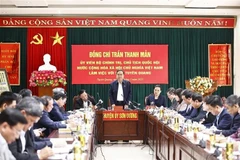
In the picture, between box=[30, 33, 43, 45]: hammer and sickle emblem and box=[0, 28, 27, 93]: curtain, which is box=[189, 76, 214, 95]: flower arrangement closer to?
box=[30, 33, 43, 45]: hammer and sickle emblem

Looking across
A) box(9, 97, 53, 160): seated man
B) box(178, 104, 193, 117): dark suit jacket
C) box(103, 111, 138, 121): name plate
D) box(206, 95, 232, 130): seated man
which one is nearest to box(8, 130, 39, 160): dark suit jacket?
box(9, 97, 53, 160): seated man

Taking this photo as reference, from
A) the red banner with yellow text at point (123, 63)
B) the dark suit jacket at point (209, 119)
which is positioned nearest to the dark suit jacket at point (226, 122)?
the dark suit jacket at point (209, 119)

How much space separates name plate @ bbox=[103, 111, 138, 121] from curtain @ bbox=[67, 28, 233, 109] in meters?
3.04

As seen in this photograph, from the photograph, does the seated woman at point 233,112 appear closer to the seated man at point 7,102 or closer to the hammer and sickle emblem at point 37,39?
the seated man at point 7,102

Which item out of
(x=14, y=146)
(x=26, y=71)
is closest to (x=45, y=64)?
(x=26, y=71)

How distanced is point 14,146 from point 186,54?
823cm

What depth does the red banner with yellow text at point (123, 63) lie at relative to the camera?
33.5ft

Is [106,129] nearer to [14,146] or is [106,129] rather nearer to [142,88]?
[142,88]

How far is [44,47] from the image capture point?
33.5ft

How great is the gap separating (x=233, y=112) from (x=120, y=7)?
580cm

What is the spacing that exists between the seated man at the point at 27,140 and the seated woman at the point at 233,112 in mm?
2092

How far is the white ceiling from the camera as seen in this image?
9.16 m

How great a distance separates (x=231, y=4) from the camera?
9.56m

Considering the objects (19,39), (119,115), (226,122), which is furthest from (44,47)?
(226,122)
